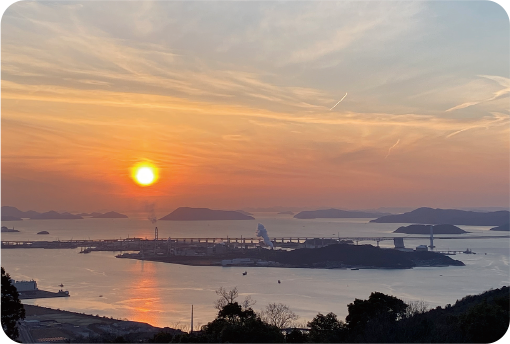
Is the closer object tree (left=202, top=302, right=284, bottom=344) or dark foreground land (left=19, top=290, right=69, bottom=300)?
tree (left=202, top=302, right=284, bottom=344)

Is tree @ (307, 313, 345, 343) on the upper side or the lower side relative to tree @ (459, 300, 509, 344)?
lower

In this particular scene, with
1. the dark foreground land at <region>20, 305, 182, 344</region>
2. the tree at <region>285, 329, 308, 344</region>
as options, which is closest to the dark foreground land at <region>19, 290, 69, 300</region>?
the dark foreground land at <region>20, 305, 182, 344</region>

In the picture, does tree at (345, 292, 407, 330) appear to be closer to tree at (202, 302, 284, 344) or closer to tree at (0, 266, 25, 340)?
tree at (202, 302, 284, 344)

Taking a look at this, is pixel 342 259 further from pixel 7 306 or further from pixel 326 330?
pixel 7 306

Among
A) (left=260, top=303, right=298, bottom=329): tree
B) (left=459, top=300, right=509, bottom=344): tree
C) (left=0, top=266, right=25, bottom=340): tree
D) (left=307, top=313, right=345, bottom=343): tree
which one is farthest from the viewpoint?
(left=260, top=303, right=298, bottom=329): tree

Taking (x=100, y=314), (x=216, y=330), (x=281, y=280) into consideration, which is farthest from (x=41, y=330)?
(x=281, y=280)

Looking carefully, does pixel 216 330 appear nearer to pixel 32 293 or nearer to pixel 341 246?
pixel 32 293
